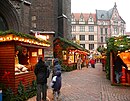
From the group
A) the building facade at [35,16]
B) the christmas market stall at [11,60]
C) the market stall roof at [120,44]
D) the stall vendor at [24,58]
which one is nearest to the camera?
the christmas market stall at [11,60]

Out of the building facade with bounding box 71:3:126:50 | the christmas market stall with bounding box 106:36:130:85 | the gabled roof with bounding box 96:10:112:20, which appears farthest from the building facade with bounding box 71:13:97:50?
the christmas market stall with bounding box 106:36:130:85

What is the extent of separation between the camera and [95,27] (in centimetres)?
9162

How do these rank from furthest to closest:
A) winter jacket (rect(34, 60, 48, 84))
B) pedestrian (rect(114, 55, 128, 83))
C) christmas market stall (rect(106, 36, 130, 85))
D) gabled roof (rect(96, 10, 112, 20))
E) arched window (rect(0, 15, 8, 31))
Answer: gabled roof (rect(96, 10, 112, 20)) → arched window (rect(0, 15, 8, 31)) → pedestrian (rect(114, 55, 128, 83)) → christmas market stall (rect(106, 36, 130, 85)) → winter jacket (rect(34, 60, 48, 84))

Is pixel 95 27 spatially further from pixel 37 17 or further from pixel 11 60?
pixel 11 60

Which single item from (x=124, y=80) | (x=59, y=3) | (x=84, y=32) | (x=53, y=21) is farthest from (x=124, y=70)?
(x=84, y=32)

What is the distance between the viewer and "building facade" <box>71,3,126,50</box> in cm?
8994

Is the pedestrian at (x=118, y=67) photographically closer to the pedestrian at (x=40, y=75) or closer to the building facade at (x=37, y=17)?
the pedestrian at (x=40, y=75)

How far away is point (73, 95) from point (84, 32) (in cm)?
7856

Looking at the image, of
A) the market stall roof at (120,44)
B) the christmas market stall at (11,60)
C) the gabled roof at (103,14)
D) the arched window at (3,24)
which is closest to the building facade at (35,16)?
the arched window at (3,24)

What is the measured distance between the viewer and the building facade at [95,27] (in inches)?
3541

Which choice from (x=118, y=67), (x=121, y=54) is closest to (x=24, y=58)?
(x=118, y=67)

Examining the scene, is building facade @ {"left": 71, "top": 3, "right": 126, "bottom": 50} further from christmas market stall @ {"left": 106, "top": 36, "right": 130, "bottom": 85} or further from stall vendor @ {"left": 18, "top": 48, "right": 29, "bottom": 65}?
stall vendor @ {"left": 18, "top": 48, "right": 29, "bottom": 65}

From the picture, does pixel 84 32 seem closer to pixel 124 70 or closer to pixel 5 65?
pixel 124 70

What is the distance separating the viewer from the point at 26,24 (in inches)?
935
